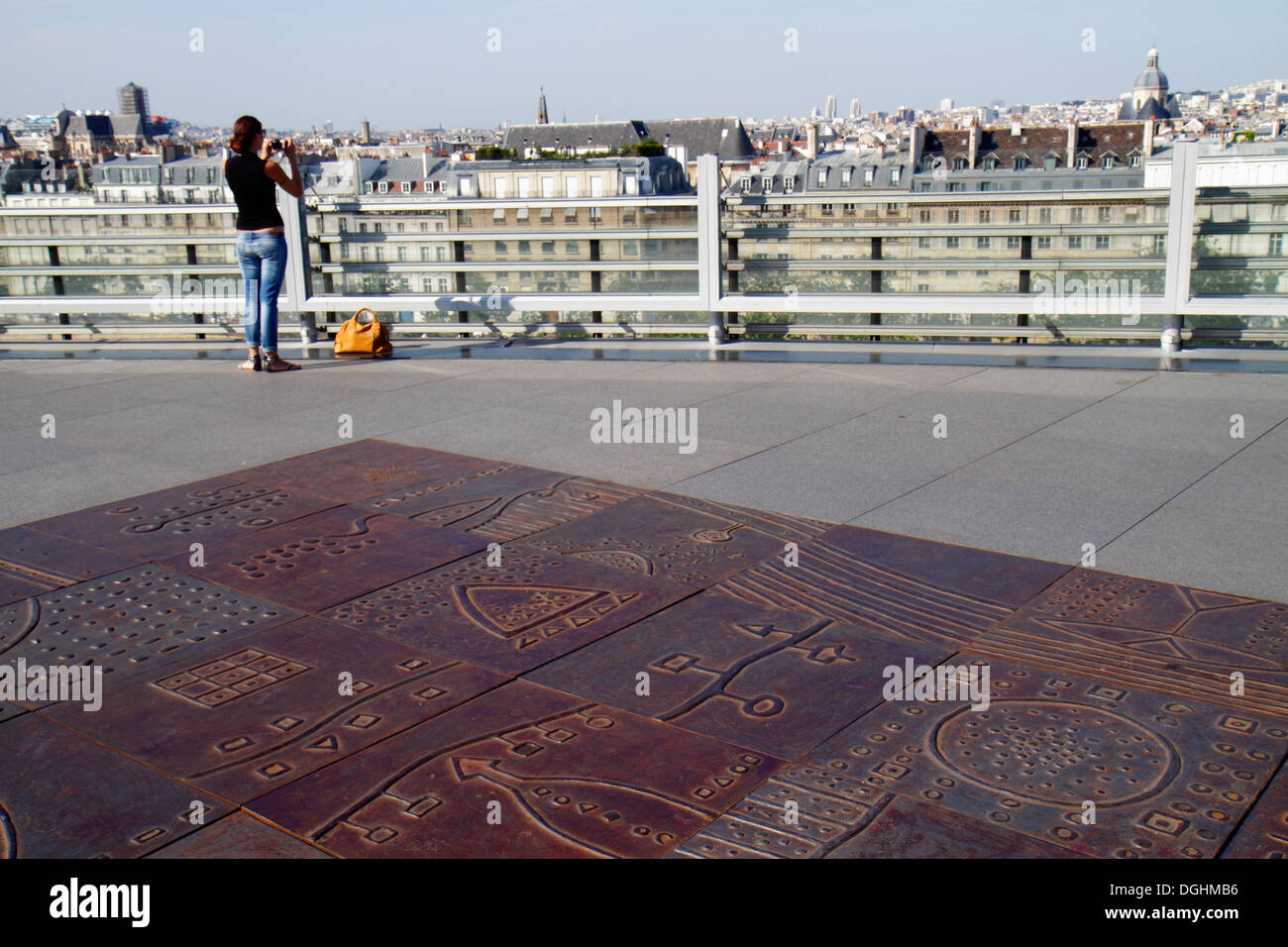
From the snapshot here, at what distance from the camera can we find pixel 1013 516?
5.75 meters

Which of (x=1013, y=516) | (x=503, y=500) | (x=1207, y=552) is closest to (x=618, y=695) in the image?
(x=503, y=500)

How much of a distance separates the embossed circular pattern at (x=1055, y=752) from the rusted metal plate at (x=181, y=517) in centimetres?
377

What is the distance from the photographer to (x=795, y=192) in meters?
10.7

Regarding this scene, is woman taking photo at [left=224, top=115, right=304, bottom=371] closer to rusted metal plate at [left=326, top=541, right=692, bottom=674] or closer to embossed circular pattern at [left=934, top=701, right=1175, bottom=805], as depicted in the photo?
rusted metal plate at [left=326, top=541, right=692, bottom=674]

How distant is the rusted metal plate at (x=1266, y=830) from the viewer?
2895 mm

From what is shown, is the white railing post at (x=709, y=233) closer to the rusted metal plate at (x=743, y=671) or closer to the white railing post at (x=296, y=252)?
the white railing post at (x=296, y=252)

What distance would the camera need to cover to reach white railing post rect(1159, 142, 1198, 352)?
959 centimetres

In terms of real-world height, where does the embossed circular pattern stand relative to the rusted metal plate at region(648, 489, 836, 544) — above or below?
below

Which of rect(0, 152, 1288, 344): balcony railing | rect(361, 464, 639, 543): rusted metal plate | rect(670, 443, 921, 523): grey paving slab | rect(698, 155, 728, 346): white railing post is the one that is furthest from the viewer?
rect(698, 155, 728, 346): white railing post

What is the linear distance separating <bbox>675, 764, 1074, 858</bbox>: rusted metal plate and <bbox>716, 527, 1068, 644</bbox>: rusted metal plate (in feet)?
3.99

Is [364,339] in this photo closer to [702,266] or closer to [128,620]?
[702,266]

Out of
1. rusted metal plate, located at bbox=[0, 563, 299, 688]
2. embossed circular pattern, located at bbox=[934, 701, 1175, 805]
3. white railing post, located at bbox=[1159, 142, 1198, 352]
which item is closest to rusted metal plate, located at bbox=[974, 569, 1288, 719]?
embossed circular pattern, located at bbox=[934, 701, 1175, 805]

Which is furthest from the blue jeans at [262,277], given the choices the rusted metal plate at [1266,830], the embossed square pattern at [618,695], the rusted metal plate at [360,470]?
the rusted metal plate at [1266,830]

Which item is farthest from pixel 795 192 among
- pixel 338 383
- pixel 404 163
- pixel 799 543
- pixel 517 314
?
pixel 404 163
